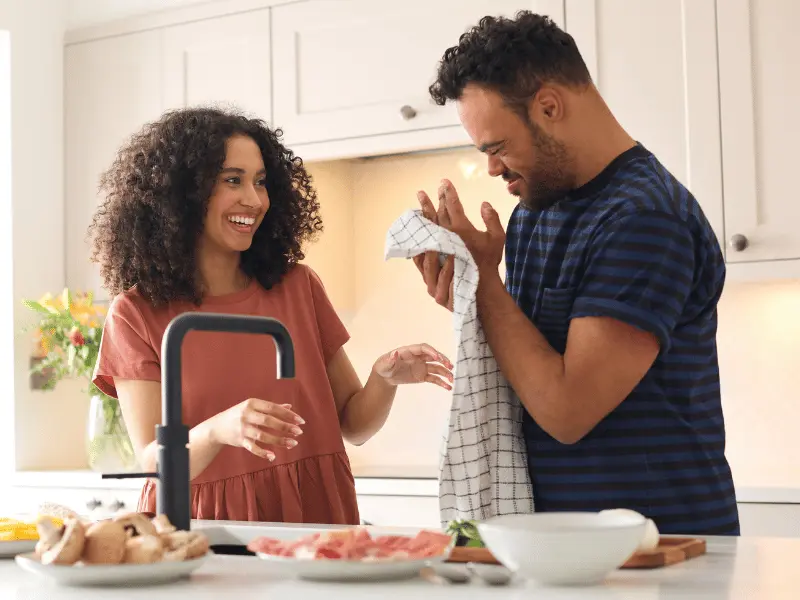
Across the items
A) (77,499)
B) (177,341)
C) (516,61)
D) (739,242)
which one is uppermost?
(516,61)

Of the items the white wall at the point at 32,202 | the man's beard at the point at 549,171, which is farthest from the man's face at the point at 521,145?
the white wall at the point at 32,202

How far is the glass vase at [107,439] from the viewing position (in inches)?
126

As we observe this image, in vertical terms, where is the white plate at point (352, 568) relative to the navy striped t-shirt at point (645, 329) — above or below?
below

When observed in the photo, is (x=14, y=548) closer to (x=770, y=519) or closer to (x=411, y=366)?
(x=411, y=366)

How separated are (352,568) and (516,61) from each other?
76cm

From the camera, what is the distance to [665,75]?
267cm

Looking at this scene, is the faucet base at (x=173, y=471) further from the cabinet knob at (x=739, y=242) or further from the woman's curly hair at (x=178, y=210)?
the cabinet knob at (x=739, y=242)

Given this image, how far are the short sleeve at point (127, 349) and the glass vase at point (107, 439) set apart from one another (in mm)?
1449

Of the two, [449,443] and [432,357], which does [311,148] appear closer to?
[432,357]

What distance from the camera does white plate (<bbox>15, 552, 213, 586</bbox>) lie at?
1.00 m

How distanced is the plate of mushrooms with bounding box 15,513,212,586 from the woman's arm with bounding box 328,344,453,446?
25.2 inches

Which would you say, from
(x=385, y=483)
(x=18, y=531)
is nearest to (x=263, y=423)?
(x=18, y=531)

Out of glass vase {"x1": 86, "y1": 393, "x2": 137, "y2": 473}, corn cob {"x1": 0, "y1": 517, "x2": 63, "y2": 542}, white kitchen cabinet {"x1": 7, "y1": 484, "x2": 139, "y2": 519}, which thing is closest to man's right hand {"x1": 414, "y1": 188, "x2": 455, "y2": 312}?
corn cob {"x1": 0, "y1": 517, "x2": 63, "y2": 542}

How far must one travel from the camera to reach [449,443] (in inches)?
57.5
